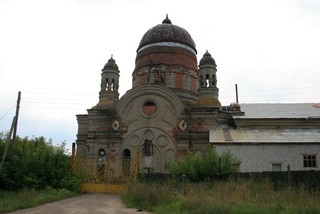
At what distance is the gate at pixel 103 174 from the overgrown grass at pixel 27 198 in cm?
176

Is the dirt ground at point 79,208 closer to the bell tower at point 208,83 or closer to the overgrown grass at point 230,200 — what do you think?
the overgrown grass at point 230,200

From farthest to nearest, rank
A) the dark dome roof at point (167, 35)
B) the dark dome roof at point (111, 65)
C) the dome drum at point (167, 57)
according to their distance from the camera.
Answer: the dark dome roof at point (167, 35) < the dome drum at point (167, 57) < the dark dome roof at point (111, 65)

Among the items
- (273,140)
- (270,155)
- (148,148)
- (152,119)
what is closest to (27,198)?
Answer: (148,148)

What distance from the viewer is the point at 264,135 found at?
20938mm

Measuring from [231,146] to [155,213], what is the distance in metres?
A: 10.8

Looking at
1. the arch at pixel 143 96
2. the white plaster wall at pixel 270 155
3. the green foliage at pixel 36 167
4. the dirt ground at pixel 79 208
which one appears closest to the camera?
the dirt ground at pixel 79 208

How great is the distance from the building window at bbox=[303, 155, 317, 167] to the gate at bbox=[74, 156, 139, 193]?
31.4ft

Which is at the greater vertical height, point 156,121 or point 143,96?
point 143,96

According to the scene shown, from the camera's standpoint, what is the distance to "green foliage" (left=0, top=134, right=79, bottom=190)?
49.4ft

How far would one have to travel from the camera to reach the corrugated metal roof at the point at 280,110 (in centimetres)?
2375

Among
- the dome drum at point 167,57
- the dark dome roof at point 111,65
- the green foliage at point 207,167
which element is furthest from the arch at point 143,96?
the green foliage at point 207,167

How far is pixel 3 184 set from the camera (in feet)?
49.1

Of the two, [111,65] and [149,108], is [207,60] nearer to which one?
[149,108]

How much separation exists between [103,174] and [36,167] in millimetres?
3380
